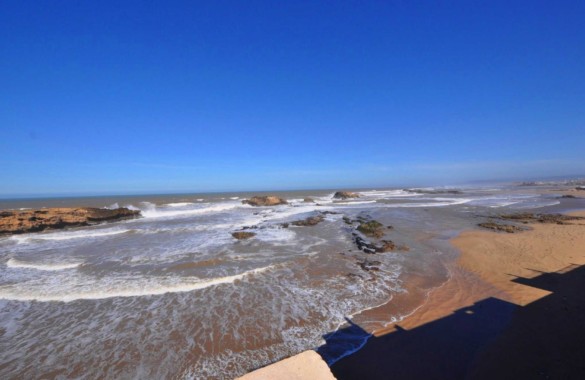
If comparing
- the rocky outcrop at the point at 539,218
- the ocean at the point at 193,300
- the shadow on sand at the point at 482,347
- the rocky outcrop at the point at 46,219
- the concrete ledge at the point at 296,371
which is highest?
the rocky outcrop at the point at 46,219

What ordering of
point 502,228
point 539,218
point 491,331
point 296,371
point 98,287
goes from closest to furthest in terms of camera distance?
point 296,371, point 491,331, point 98,287, point 502,228, point 539,218

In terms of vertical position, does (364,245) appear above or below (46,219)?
below

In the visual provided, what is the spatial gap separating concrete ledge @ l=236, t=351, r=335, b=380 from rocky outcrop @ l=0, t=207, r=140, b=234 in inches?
939

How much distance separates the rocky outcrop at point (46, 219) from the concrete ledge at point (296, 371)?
23849 mm

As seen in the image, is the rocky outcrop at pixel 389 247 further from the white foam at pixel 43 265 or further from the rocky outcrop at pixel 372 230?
the white foam at pixel 43 265

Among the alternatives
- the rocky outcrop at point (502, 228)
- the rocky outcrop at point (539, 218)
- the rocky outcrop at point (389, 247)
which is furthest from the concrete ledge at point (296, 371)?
the rocky outcrop at point (539, 218)

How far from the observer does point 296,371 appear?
10.7ft

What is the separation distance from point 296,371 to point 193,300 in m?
5.03

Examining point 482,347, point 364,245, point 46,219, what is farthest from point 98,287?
point 46,219

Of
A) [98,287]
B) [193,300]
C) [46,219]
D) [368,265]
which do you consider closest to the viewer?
[193,300]

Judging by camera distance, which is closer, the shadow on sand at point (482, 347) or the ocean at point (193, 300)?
the shadow on sand at point (482, 347)

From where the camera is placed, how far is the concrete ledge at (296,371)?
3170 mm

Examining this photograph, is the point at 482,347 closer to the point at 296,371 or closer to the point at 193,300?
the point at 296,371

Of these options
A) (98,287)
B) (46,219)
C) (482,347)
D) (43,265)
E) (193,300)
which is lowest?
(482,347)
